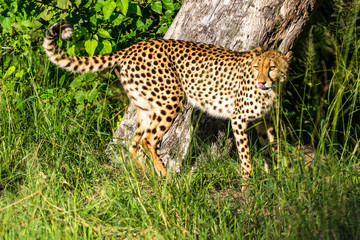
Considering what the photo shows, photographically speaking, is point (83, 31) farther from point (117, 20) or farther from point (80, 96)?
point (80, 96)

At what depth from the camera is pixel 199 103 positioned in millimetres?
4469

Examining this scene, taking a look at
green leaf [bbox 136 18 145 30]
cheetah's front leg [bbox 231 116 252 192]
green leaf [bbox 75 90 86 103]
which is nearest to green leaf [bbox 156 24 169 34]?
green leaf [bbox 136 18 145 30]

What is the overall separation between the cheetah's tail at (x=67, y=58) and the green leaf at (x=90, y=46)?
178mm

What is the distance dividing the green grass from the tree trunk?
0.49 meters

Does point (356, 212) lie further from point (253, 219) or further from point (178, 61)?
point (178, 61)

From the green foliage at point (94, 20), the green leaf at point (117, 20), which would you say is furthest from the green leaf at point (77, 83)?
the green leaf at point (117, 20)

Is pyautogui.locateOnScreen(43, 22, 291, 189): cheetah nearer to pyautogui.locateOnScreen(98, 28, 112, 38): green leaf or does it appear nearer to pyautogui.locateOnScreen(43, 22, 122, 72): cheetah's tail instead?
pyautogui.locateOnScreen(43, 22, 122, 72): cheetah's tail

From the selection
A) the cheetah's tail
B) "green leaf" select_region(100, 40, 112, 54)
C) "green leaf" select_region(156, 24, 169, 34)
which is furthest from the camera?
"green leaf" select_region(156, 24, 169, 34)

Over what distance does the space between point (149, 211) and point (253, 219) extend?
648mm

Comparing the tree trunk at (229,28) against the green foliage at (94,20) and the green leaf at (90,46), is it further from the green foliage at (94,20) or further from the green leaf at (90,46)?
the green leaf at (90,46)

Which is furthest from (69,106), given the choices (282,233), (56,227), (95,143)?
(282,233)

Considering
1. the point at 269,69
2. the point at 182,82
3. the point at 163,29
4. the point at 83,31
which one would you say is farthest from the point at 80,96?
the point at 269,69

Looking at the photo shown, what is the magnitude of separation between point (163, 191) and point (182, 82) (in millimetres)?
1528

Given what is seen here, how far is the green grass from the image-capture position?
9.50 ft
